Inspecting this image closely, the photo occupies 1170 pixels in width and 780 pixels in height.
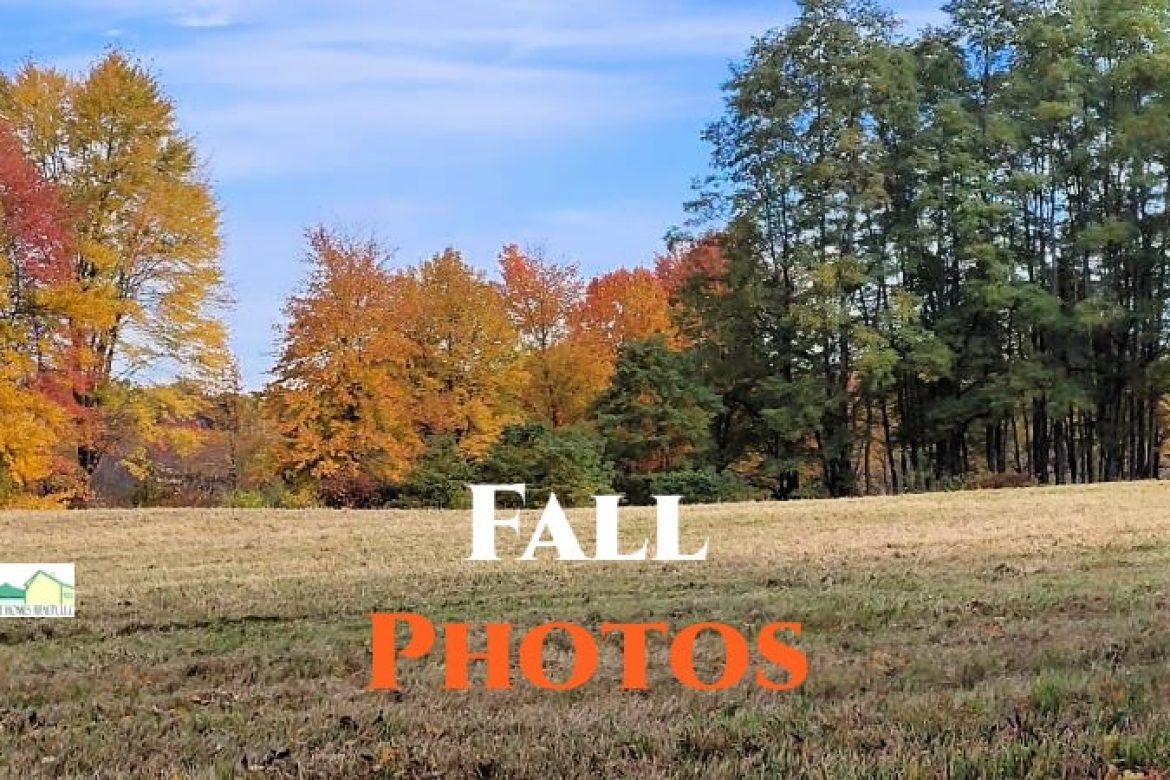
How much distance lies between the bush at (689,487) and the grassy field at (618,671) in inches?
409

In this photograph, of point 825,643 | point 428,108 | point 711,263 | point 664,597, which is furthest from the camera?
point 711,263

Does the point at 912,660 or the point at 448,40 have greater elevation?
the point at 448,40

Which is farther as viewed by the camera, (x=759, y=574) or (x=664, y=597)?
(x=759, y=574)

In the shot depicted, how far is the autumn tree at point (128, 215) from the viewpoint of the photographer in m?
20.8

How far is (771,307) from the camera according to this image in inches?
1029

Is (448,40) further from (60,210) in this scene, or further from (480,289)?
(480,289)

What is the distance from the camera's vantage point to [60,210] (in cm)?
1950

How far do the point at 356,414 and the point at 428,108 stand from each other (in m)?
11.7

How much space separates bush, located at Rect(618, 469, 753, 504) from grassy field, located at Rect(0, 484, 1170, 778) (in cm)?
1039

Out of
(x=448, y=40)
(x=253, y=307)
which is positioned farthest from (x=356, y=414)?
(x=448, y=40)

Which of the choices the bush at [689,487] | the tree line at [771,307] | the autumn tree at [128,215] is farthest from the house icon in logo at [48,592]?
the bush at [689,487]

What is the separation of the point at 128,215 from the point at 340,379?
5.04 meters

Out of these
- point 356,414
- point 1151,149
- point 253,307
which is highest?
point 1151,149

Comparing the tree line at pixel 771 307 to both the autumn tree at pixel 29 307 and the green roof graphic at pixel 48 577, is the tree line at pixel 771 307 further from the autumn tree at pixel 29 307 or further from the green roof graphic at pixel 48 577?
the green roof graphic at pixel 48 577
